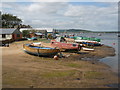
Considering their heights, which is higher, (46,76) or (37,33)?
(37,33)

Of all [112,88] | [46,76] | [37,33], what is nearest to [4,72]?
[46,76]

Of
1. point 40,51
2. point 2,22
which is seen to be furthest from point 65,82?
point 2,22

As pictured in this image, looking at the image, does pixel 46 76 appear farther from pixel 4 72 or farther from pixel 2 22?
pixel 2 22

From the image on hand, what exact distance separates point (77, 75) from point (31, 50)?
9.40 meters

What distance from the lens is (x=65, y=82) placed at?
9859 millimetres

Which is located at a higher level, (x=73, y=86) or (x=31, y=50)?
(x=31, y=50)

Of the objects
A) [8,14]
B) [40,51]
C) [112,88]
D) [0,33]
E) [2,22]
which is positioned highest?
[8,14]

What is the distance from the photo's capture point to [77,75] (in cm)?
1154

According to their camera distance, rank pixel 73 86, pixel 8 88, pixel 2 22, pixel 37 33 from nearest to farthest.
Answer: pixel 8 88, pixel 73 86, pixel 37 33, pixel 2 22

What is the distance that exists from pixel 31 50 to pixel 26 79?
9139mm

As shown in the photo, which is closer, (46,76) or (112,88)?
(112,88)

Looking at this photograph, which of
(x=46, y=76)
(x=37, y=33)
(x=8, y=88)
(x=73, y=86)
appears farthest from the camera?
(x=37, y=33)

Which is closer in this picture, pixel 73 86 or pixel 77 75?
pixel 73 86

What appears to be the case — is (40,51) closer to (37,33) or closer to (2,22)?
(37,33)
